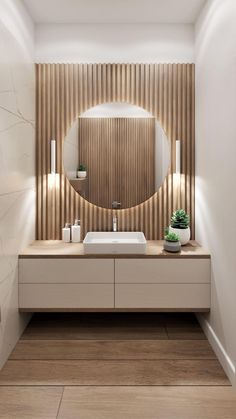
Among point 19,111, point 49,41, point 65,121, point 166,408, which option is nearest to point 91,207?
point 65,121

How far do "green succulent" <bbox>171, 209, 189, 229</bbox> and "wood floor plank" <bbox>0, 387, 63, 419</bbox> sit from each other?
1558mm

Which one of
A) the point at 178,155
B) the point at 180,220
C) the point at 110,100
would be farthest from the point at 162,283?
the point at 110,100

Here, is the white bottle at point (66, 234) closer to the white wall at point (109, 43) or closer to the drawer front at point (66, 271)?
the drawer front at point (66, 271)

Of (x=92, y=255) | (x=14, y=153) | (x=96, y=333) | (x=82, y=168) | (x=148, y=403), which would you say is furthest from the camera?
(x=82, y=168)

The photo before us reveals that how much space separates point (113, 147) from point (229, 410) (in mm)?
2236

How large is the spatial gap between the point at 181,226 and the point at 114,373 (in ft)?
4.23

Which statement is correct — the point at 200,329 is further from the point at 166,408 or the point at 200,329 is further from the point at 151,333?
the point at 166,408

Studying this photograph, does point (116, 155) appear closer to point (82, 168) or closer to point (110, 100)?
point (82, 168)

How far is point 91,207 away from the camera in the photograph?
3.44 meters

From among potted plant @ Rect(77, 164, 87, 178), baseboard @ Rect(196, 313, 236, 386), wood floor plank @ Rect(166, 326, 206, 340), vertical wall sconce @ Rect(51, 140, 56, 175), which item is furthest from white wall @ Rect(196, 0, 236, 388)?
vertical wall sconce @ Rect(51, 140, 56, 175)

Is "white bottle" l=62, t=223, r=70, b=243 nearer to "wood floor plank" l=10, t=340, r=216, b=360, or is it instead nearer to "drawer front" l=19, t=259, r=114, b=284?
"drawer front" l=19, t=259, r=114, b=284

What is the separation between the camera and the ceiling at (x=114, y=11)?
2.96m

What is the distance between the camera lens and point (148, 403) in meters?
2.16

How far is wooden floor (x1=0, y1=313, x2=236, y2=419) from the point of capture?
6.91 feet
